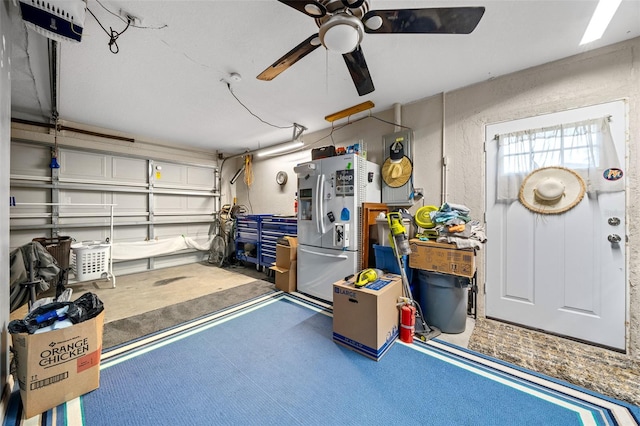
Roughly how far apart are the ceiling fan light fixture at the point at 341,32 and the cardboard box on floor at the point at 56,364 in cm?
239

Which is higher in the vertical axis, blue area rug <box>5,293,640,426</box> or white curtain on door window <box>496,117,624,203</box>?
white curtain on door window <box>496,117,624,203</box>

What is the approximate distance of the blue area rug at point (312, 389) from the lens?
144 centimetres

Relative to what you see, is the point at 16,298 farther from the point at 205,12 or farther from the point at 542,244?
the point at 542,244

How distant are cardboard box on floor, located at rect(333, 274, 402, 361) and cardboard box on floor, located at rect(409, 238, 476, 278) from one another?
0.33 metres

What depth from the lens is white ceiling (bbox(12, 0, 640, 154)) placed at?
175cm

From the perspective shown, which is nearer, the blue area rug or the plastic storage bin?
the blue area rug

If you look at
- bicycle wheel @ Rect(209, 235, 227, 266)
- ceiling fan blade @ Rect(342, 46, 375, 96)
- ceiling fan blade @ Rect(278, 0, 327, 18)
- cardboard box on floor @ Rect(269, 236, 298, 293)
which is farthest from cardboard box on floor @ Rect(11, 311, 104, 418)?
bicycle wheel @ Rect(209, 235, 227, 266)

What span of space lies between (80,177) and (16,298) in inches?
106

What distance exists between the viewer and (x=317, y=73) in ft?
8.27

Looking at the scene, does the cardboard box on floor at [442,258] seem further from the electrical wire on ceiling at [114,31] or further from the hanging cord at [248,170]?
the hanging cord at [248,170]

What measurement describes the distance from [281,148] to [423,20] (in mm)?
3750

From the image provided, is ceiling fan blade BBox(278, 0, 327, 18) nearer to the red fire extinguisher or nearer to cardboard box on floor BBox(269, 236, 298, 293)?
the red fire extinguisher

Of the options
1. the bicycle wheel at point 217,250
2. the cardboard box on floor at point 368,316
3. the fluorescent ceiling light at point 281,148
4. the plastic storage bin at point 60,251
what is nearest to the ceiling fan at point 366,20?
the cardboard box on floor at point 368,316

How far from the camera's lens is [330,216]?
3059 mm
